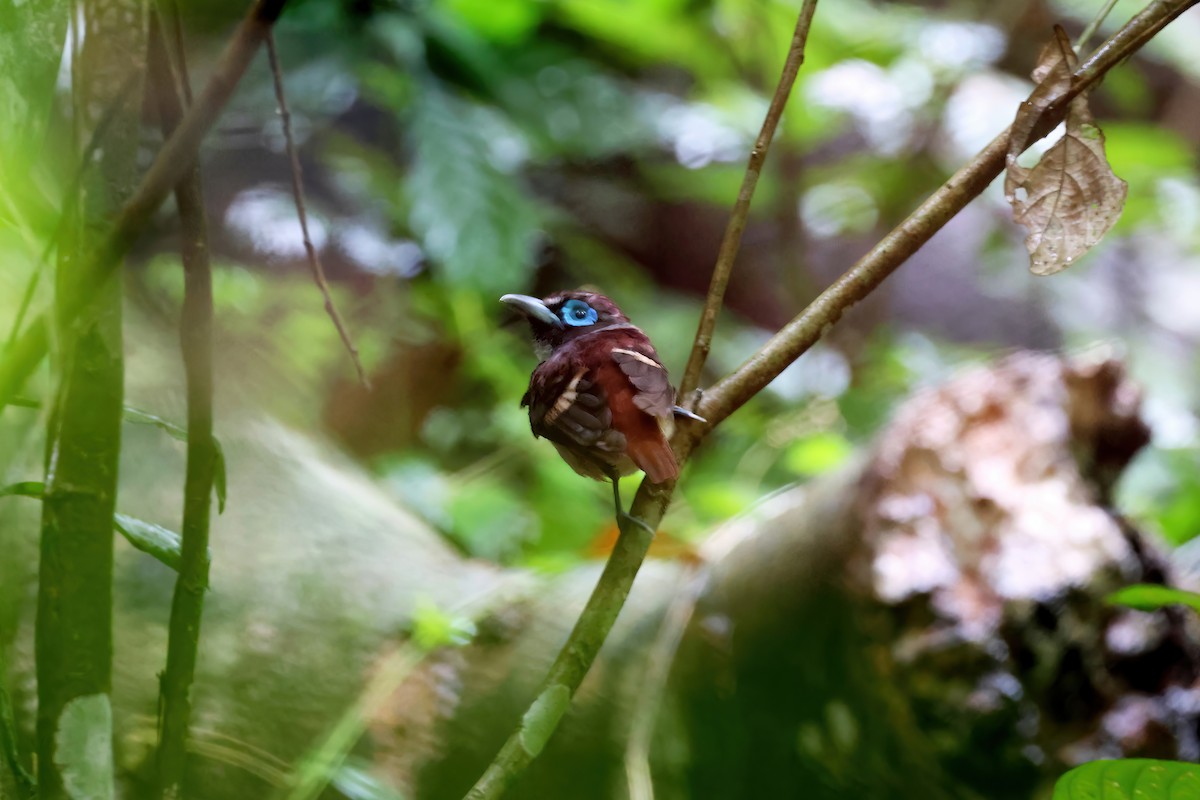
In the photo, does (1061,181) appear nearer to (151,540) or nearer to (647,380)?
(647,380)

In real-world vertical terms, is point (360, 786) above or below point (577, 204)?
below

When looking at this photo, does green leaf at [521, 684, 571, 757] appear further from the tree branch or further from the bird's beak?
the bird's beak

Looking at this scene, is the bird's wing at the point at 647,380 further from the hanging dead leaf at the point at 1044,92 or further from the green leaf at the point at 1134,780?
the green leaf at the point at 1134,780

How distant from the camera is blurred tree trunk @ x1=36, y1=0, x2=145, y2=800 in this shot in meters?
0.53

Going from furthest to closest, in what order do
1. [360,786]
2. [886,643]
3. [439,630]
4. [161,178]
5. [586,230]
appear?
[586,230] → [886,643] → [439,630] → [360,786] → [161,178]

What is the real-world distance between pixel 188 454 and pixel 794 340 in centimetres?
35

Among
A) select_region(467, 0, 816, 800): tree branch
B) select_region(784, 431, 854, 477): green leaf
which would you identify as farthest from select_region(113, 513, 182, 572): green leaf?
select_region(784, 431, 854, 477): green leaf

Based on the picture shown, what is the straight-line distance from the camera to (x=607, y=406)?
0.51 meters

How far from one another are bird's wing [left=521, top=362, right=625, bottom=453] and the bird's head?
3 centimetres

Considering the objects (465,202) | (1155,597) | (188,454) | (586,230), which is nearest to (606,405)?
(188,454)

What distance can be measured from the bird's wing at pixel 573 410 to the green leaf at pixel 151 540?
22 centimetres

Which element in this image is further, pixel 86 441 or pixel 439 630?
pixel 439 630

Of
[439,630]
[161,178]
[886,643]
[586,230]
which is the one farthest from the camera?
[586,230]

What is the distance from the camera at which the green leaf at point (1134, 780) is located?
58cm
